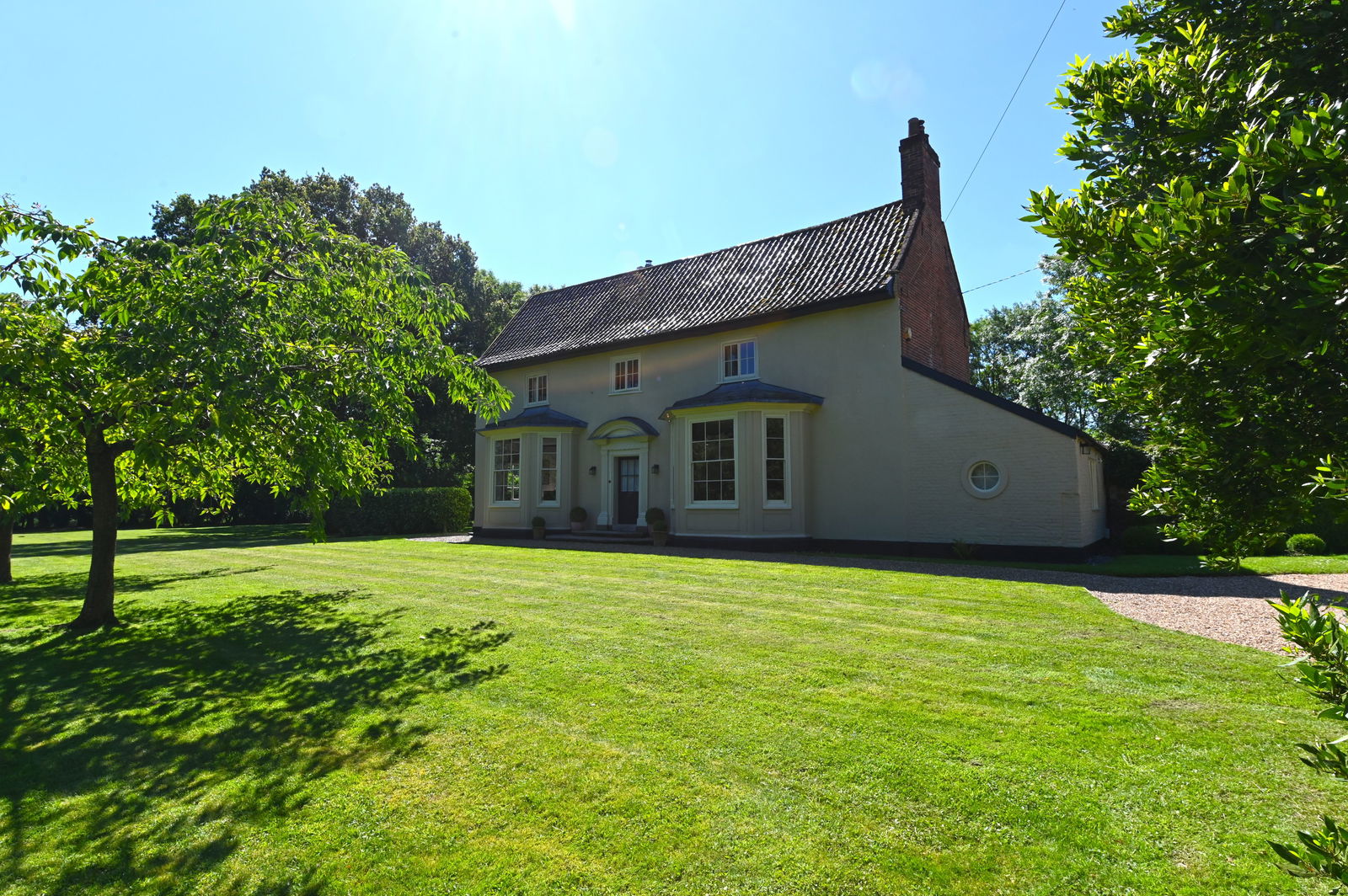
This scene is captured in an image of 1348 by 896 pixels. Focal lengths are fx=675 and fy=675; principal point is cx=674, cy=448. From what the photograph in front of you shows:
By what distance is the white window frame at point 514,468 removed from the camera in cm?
2039

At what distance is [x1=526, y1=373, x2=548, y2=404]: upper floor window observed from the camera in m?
21.6

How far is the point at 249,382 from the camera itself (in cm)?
636

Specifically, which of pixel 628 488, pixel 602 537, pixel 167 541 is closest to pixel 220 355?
pixel 602 537

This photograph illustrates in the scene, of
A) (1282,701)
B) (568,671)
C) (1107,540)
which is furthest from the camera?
(1107,540)

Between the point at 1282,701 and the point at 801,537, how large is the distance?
36.3ft

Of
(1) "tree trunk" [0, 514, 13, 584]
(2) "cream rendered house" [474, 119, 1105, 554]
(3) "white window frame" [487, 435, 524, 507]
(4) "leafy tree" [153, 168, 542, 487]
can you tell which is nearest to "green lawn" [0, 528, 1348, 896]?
(1) "tree trunk" [0, 514, 13, 584]

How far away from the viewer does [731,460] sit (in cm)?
1595

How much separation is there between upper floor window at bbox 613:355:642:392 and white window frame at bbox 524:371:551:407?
2.76 meters

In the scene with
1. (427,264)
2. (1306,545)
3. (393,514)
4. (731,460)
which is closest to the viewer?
(1306,545)

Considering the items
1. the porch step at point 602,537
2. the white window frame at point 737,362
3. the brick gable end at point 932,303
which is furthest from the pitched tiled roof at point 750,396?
the porch step at point 602,537

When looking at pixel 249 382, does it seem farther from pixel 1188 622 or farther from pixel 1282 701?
pixel 1188 622

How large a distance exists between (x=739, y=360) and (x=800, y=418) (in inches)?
102

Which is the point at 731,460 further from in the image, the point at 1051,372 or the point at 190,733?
the point at 1051,372

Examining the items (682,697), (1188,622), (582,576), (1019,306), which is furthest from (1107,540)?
(1019,306)
